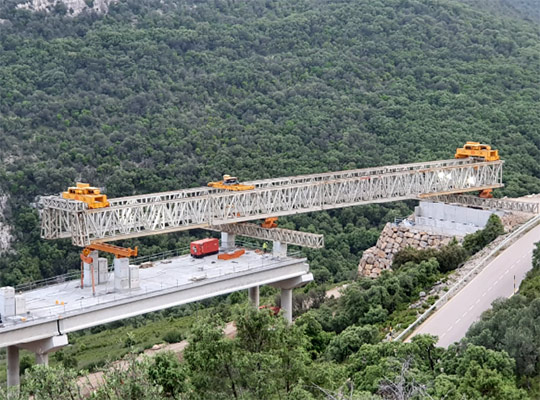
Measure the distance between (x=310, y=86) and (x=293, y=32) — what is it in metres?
13.5

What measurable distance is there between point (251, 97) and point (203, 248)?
44.2 meters

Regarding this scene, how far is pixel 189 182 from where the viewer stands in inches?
2852

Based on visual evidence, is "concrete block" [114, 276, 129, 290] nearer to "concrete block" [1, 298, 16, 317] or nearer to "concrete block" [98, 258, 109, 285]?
"concrete block" [98, 258, 109, 285]

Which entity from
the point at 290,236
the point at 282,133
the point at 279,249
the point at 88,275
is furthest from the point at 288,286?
the point at 282,133

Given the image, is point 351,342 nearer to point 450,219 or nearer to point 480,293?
point 480,293

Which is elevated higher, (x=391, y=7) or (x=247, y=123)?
(x=391, y=7)

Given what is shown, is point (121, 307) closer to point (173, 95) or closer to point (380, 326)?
point (380, 326)

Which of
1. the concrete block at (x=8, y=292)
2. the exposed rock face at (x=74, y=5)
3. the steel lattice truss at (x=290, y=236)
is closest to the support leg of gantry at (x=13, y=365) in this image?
the concrete block at (x=8, y=292)

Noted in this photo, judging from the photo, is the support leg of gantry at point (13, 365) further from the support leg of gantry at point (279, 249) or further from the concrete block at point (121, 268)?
the support leg of gantry at point (279, 249)

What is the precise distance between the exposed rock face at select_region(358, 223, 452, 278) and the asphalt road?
6.87 meters

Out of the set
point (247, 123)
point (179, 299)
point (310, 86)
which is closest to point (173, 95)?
point (247, 123)

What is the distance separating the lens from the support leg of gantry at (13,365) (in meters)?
37.2

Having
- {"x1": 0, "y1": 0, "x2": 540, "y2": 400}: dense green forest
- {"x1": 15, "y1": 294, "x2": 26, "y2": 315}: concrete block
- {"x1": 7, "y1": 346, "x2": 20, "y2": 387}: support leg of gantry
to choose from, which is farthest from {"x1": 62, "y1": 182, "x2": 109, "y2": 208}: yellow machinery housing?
{"x1": 0, "y1": 0, "x2": 540, "y2": 400}: dense green forest

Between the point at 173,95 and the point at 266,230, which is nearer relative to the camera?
the point at 266,230
